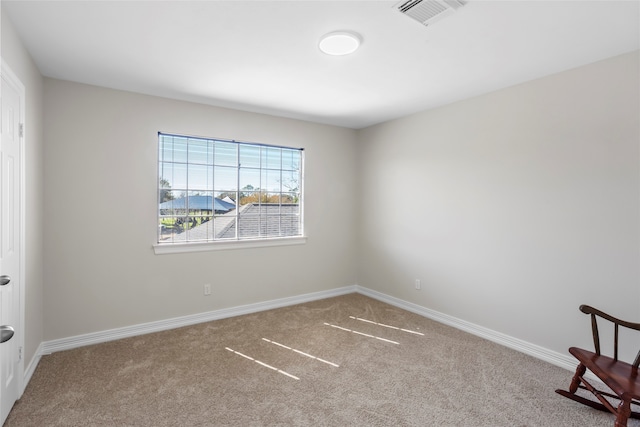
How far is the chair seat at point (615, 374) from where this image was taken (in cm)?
179

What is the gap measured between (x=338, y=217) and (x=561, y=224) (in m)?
2.67

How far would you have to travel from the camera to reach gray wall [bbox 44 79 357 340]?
9.73 feet

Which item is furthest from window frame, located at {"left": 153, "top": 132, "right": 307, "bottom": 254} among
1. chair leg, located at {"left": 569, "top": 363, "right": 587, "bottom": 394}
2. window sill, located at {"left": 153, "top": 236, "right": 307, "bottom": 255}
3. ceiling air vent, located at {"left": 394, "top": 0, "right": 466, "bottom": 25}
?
chair leg, located at {"left": 569, "top": 363, "right": 587, "bottom": 394}

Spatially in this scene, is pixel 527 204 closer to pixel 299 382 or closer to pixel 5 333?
pixel 299 382

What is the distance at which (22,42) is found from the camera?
7.45 ft

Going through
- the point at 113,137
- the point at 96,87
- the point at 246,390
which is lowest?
the point at 246,390

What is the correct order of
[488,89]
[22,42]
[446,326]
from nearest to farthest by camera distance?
1. [22,42]
2. [488,89]
3. [446,326]

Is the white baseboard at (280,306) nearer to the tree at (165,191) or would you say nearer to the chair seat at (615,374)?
the chair seat at (615,374)

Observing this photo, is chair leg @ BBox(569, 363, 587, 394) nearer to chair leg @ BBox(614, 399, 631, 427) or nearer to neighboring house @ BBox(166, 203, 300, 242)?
chair leg @ BBox(614, 399, 631, 427)

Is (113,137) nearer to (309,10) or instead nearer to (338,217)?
(309,10)

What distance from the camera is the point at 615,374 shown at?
195cm

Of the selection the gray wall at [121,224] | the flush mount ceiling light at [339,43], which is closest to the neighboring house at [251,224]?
the gray wall at [121,224]

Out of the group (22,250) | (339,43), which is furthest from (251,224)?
(339,43)

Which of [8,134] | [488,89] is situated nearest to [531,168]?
[488,89]
